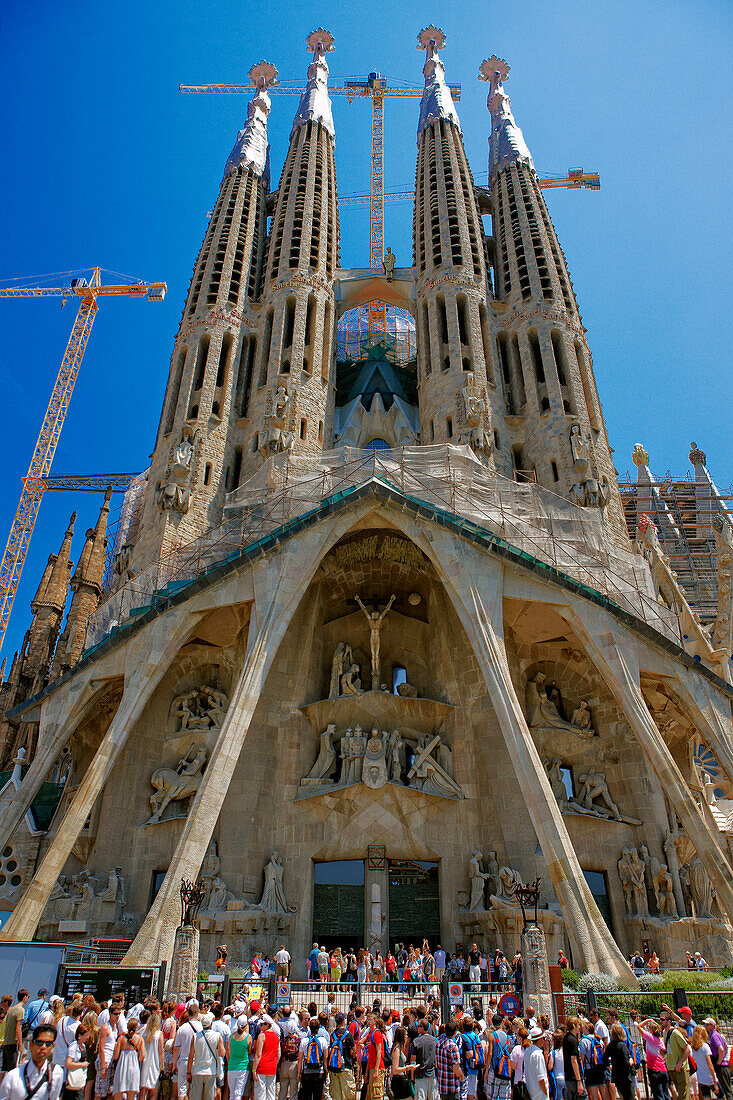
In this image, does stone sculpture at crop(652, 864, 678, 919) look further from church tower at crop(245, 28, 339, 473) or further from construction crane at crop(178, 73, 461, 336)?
construction crane at crop(178, 73, 461, 336)

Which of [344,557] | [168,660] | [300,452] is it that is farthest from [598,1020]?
[300,452]

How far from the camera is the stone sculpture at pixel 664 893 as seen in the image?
19500 millimetres

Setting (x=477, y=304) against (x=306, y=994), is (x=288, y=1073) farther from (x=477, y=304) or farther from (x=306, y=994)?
(x=477, y=304)

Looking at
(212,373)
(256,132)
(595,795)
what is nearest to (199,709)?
(595,795)

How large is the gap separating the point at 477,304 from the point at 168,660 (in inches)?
779

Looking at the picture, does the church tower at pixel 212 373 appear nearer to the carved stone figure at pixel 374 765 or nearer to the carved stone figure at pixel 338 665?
the carved stone figure at pixel 338 665

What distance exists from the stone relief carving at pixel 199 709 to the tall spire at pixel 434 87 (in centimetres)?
3244

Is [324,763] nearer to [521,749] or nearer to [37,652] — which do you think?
[521,749]

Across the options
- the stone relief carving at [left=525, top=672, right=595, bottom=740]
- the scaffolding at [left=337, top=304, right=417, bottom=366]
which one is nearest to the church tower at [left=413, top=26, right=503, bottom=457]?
the scaffolding at [left=337, top=304, right=417, bottom=366]

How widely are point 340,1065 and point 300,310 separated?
92.0ft

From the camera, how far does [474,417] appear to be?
27.9m

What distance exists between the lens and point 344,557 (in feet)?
80.8

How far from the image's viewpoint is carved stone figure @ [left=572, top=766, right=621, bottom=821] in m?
21.1

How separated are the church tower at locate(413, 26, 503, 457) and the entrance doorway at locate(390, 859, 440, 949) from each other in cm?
1402
